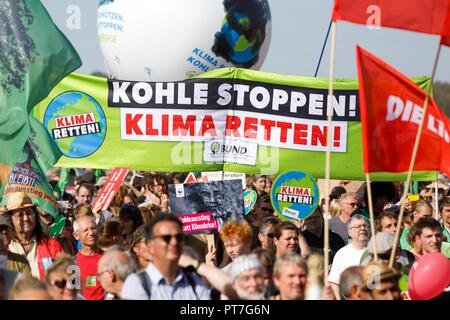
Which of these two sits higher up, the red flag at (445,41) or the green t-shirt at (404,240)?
the red flag at (445,41)

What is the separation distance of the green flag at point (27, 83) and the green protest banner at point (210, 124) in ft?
4.96

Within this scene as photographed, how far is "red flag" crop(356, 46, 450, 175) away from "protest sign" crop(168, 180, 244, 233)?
283 cm

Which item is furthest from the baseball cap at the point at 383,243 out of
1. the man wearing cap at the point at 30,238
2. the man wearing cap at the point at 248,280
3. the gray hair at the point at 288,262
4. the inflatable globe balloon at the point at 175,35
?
the inflatable globe balloon at the point at 175,35

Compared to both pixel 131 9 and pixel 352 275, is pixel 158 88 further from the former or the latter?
pixel 352 275

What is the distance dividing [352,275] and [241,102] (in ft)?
16.6

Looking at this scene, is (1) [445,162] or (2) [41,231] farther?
(2) [41,231]

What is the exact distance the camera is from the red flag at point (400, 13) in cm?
833

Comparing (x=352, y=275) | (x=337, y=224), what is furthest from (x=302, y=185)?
(x=352, y=275)

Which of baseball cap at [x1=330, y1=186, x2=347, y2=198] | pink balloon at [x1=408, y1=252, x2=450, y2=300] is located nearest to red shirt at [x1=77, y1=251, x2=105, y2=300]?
pink balloon at [x1=408, y1=252, x2=450, y2=300]

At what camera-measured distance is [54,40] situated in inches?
405

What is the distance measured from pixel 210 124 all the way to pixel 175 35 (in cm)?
108

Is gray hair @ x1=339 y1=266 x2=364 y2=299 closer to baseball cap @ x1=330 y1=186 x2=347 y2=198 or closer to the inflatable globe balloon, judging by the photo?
the inflatable globe balloon

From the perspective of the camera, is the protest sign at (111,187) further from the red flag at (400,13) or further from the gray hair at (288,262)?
the gray hair at (288,262)

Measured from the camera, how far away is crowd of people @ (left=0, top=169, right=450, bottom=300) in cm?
646
